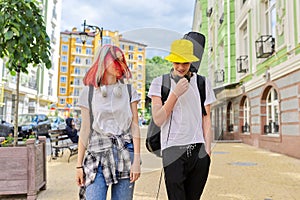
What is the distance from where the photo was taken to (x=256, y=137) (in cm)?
1249

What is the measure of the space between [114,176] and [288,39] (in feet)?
29.3

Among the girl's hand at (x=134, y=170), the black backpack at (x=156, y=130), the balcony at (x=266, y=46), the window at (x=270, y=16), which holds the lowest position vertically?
the girl's hand at (x=134, y=170)

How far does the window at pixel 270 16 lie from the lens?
424 inches

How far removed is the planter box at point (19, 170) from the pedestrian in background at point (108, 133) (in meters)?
2.45

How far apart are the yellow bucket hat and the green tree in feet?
10.0

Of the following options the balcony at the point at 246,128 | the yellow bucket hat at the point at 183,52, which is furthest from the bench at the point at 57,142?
the balcony at the point at 246,128

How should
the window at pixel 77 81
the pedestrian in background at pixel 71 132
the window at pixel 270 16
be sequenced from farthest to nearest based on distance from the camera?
the window at pixel 270 16 < the pedestrian in background at pixel 71 132 < the window at pixel 77 81

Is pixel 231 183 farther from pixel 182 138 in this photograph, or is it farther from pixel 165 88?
pixel 165 88

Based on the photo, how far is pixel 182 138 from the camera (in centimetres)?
169

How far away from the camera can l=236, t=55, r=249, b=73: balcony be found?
46.8 ft

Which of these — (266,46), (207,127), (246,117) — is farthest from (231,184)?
(246,117)

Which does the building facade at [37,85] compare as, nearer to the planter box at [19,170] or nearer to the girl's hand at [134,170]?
the planter box at [19,170]

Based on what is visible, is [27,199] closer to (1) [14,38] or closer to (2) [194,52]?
(1) [14,38]

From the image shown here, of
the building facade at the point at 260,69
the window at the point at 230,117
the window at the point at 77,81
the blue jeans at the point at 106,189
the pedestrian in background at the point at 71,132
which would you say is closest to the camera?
the blue jeans at the point at 106,189
